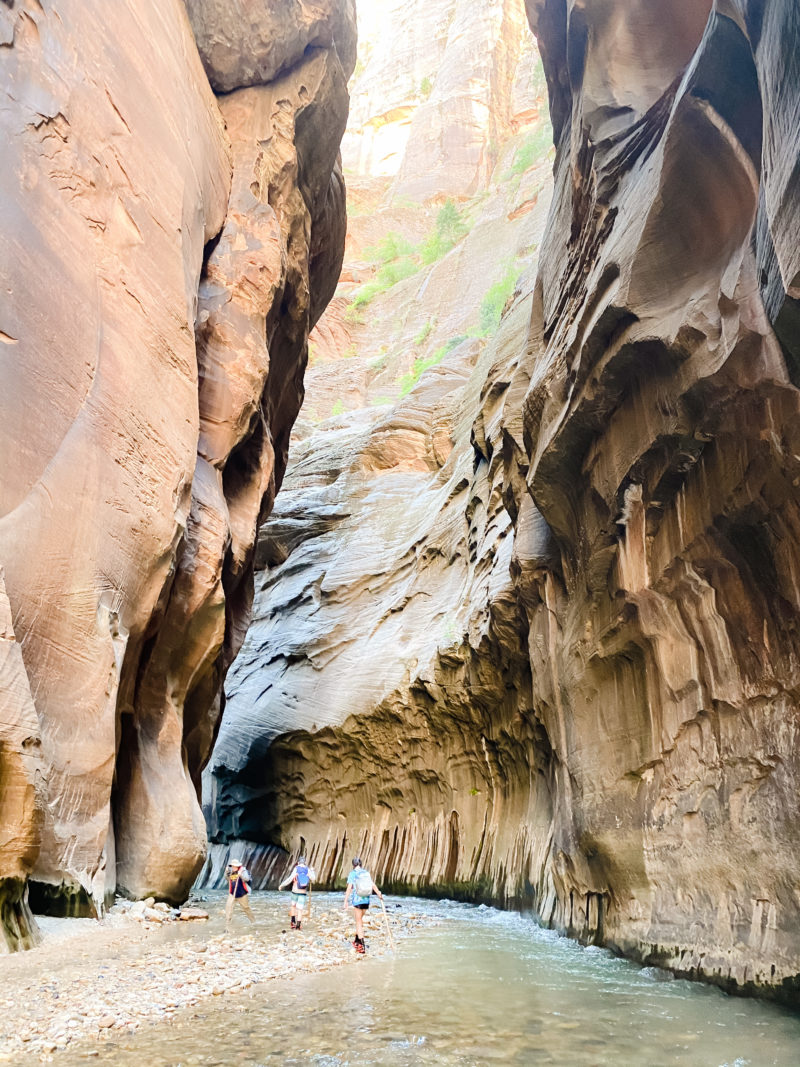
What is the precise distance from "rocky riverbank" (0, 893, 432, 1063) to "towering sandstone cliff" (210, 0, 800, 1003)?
3307 millimetres

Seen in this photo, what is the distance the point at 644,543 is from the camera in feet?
25.4

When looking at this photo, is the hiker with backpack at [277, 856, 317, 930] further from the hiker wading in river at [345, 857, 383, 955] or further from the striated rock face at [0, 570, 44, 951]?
the striated rock face at [0, 570, 44, 951]

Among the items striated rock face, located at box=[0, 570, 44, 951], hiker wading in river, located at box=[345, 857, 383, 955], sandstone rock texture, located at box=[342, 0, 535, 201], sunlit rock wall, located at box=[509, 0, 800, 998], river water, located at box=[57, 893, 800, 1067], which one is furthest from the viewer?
sandstone rock texture, located at box=[342, 0, 535, 201]

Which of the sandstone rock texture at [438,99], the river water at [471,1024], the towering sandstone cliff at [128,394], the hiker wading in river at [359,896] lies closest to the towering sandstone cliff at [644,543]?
the river water at [471,1024]

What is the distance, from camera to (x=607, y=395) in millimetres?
7766

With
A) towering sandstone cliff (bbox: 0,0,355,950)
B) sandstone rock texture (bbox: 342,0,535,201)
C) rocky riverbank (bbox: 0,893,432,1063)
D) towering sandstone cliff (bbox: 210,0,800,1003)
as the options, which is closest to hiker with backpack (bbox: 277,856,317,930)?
rocky riverbank (bbox: 0,893,432,1063)

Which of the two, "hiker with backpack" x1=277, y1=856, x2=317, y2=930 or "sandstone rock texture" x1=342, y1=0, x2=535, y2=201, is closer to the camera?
"hiker with backpack" x1=277, y1=856, x2=317, y2=930

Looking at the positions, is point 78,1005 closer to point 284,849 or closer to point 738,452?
point 738,452

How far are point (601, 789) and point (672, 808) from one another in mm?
1573

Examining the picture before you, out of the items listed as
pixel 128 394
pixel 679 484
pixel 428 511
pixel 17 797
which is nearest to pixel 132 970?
pixel 17 797

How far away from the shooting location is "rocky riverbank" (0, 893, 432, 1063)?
455cm

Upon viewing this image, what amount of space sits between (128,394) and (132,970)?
6.51 metres

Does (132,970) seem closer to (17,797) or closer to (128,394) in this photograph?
(17,797)

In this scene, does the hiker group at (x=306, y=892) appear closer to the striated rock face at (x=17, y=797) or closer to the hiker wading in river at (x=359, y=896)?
the hiker wading in river at (x=359, y=896)
